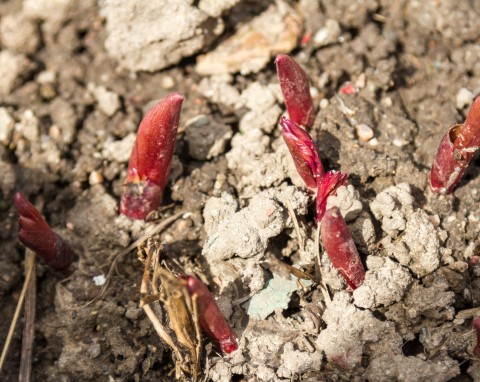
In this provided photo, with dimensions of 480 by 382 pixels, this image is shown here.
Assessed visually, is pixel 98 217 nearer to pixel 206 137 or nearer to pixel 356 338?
pixel 206 137

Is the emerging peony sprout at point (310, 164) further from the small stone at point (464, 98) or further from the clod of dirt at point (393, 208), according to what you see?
the small stone at point (464, 98)

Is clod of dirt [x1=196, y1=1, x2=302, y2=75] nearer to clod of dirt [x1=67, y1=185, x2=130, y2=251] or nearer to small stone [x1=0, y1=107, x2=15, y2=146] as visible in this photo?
clod of dirt [x1=67, y1=185, x2=130, y2=251]

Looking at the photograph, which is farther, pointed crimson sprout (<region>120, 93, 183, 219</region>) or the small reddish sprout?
the small reddish sprout

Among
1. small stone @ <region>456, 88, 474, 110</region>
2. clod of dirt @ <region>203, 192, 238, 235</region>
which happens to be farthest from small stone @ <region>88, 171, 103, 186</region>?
small stone @ <region>456, 88, 474, 110</region>

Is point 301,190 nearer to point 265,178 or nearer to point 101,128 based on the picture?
point 265,178

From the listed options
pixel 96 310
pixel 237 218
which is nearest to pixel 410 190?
pixel 237 218

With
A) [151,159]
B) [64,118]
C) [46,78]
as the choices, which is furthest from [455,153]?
[46,78]
